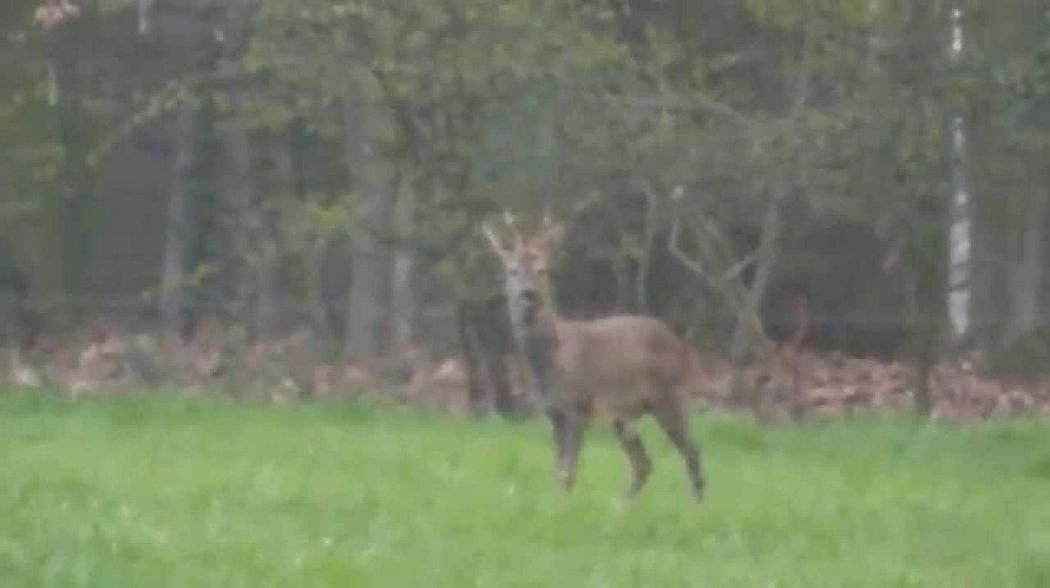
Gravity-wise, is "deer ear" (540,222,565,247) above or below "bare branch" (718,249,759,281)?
above

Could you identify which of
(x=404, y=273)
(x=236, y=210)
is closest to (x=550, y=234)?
(x=404, y=273)

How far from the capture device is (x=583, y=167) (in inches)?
834

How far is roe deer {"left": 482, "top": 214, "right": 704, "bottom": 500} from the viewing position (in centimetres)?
1485

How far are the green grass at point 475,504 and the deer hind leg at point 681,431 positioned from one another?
215mm

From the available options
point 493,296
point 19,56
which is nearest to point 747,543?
point 493,296

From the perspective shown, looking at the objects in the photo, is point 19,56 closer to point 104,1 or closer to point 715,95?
point 104,1

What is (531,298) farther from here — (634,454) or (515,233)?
(634,454)

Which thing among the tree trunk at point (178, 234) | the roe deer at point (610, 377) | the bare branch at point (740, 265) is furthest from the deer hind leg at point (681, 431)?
the tree trunk at point (178, 234)

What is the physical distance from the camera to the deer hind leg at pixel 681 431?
14.7 m

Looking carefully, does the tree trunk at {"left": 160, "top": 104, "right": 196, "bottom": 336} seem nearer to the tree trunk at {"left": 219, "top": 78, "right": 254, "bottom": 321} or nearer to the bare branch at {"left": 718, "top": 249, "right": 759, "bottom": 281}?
the tree trunk at {"left": 219, "top": 78, "right": 254, "bottom": 321}

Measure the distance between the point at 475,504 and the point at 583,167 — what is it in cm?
784

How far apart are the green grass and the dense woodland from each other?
95.0 inches

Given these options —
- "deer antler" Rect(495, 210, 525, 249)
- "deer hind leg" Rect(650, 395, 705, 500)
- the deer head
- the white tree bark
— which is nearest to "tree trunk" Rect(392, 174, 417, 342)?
"deer antler" Rect(495, 210, 525, 249)

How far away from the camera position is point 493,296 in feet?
69.8
